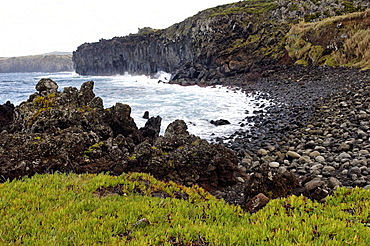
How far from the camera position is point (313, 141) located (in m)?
12.9

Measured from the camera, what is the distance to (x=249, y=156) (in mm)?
12711

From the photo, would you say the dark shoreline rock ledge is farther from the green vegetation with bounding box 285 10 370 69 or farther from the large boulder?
the green vegetation with bounding box 285 10 370 69

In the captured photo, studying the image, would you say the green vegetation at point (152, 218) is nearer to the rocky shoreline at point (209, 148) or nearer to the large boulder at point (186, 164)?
the rocky shoreline at point (209, 148)

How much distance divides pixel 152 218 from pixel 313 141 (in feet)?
38.5

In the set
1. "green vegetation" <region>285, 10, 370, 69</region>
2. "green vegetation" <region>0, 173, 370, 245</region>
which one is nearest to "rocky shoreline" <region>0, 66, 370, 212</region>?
"green vegetation" <region>0, 173, 370, 245</region>

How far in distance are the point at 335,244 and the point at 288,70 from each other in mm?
45882

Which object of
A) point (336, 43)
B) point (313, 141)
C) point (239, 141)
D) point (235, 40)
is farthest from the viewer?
point (235, 40)

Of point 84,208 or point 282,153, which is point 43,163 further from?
point 282,153

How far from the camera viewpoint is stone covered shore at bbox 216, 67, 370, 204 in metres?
8.44

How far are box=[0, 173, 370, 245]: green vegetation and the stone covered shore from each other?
187 cm

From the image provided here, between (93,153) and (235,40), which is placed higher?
(235,40)

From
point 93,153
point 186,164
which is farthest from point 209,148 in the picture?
point 93,153

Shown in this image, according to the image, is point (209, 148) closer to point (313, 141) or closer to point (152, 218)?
point (152, 218)

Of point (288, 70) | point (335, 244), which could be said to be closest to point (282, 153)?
point (335, 244)
